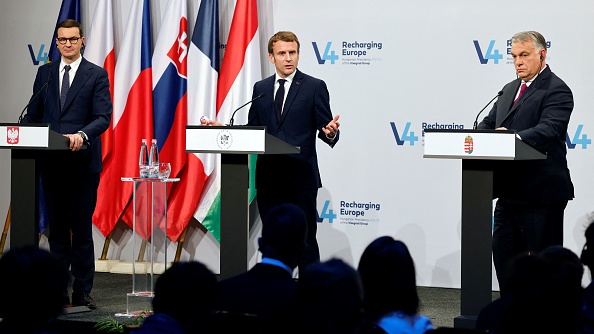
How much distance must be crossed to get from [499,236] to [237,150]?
1.61m

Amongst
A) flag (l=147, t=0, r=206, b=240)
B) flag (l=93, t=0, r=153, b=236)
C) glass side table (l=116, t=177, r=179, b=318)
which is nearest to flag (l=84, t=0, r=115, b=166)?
flag (l=93, t=0, r=153, b=236)

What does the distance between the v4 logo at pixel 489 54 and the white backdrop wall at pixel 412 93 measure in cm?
1

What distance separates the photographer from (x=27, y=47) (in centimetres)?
795

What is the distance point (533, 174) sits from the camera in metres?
5.00

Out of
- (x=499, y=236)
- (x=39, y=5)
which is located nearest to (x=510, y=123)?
(x=499, y=236)

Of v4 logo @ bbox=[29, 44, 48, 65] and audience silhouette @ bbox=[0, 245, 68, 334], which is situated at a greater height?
v4 logo @ bbox=[29, 44, 48, 65]

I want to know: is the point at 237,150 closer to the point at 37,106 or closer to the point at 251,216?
the point at 37,106

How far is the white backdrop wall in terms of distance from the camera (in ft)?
21.9

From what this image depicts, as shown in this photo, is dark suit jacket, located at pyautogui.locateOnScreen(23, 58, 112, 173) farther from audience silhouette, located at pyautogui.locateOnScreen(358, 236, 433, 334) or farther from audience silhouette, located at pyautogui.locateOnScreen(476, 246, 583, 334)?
audience silhouette, located at pyautogui.locateOnScreen(476, 246, 583, 334)

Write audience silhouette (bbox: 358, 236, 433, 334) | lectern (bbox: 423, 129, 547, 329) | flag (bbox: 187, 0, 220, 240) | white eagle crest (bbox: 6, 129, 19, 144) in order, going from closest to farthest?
audience silhouette (bbox: 358, 236, 433, 334) → lectern (bbox: 423, 129, 547, 329) → white eagle crest (bbox: 6, 129, 19, 144) → flag (bbox: 187, 0, 220, 240)

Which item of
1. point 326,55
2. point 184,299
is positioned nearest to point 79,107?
point 326,55

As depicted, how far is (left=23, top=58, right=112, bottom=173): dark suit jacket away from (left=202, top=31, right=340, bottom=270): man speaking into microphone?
3.28 ft

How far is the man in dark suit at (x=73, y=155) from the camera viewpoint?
18.9 feet

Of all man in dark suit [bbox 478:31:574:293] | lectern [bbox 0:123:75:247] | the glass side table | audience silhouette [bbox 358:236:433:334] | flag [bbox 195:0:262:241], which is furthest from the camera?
flag [bbox 195:0:262:241]
